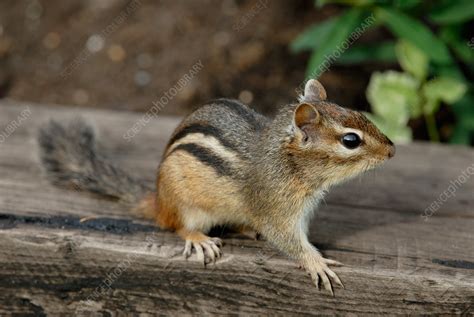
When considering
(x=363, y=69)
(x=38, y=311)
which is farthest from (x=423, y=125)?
(x=38, y=311)

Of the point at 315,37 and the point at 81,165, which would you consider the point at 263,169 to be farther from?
the point at 315,37

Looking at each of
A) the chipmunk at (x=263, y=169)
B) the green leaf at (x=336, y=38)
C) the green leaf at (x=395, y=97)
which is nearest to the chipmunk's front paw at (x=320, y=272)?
the chipmunk at (x=263, y=169)

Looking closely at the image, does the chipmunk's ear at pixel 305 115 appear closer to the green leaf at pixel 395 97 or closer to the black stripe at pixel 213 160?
the black stripe at pixel 213 160

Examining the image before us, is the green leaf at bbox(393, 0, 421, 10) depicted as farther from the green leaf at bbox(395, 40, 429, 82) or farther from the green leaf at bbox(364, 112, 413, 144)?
the green leaf at bbox(364, 112, 413, 144)

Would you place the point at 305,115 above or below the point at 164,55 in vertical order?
below

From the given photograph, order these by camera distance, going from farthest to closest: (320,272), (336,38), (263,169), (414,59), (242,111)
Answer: (414,59), (336,38), (242,111), (263,169), (320,272)

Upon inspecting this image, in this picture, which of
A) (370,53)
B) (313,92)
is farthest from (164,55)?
(313,92)

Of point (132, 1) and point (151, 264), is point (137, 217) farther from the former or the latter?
point (132, 1)

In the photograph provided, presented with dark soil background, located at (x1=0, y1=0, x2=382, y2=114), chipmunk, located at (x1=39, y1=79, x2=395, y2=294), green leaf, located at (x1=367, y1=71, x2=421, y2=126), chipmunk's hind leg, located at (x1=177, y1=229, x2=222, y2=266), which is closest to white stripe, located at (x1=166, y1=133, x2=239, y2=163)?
chipmunk, located at (x1=39, y1=79, x2=395, y2=294)
